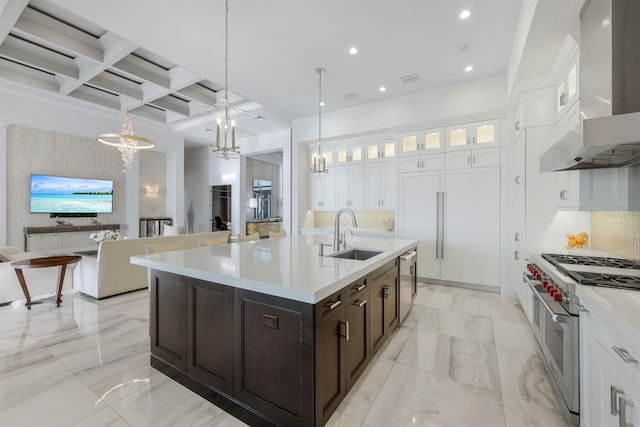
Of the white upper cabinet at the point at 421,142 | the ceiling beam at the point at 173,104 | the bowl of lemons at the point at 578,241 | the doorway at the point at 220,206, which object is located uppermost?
the ceiling beam at the point at 173,104

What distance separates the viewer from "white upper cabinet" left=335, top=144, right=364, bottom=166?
230 inches

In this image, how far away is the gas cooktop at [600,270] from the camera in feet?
5.02

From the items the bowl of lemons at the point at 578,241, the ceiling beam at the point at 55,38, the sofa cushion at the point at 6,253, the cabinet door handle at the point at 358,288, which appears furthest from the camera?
the sofa cushion at the point at 6,253

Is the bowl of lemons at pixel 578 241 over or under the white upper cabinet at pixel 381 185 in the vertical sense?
under

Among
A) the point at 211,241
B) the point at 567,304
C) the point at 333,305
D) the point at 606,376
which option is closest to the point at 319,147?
the point at 211,241

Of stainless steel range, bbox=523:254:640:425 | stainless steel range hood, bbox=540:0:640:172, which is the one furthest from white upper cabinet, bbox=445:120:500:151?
stainless steel range, bbox=523:254:640:425

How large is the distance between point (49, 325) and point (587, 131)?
497cm

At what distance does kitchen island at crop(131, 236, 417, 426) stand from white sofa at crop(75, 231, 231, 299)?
1.96 metres

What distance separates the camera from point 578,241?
2.75m

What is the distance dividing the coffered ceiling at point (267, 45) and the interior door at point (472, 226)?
1.57 m

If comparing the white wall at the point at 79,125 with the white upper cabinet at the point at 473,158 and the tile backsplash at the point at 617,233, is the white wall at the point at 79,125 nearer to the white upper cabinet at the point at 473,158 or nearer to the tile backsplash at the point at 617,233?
the white upper cabinet at the point at 473,158

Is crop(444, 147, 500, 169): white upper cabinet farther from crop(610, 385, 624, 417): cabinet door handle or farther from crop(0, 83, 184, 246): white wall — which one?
crop(0, 83, 184, 246): white wall

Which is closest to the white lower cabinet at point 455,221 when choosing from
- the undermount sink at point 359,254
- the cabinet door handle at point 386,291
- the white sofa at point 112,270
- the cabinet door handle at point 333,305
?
the undermount sink at point 359,254

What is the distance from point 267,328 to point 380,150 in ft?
15.4
